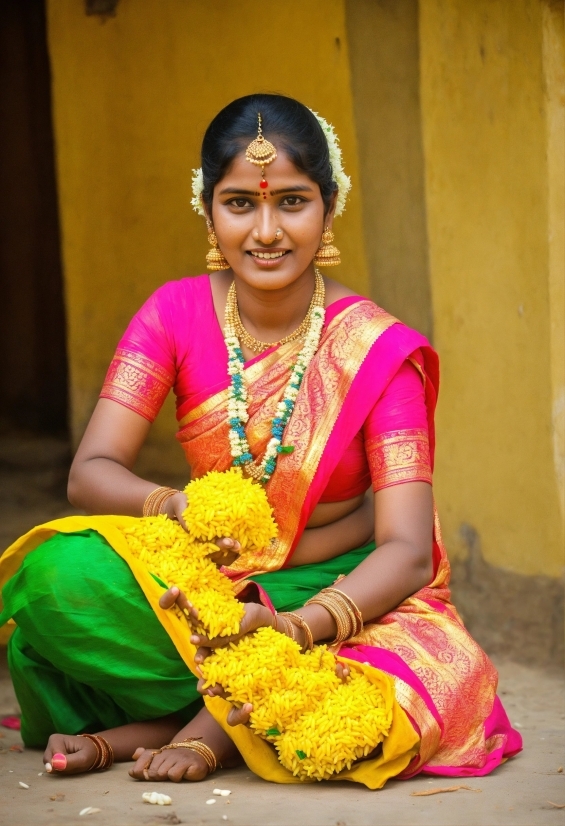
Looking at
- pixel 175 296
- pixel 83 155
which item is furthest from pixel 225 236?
pixel 83 155

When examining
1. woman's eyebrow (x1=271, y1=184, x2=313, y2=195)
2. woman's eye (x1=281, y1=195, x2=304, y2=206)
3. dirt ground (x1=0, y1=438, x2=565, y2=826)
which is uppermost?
woman's eyebrow (x1=271, y1=184, x2=313, y2=195)

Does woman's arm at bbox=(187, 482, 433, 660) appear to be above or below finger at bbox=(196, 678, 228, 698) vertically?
above

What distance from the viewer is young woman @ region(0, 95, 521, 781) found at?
3092 millimetres

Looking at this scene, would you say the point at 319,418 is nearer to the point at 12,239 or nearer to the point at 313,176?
the point at 313,176

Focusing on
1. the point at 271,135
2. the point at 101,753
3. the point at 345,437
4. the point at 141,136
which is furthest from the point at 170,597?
the point at 141,136

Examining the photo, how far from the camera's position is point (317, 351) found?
3.49 meters

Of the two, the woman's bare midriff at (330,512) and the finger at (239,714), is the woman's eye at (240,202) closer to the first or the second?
the woman's bare midriff at (330,512)

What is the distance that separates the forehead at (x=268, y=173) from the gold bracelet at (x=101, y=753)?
1.52 meters

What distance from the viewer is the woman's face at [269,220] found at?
331 cm

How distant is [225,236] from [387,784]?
1.52 meters

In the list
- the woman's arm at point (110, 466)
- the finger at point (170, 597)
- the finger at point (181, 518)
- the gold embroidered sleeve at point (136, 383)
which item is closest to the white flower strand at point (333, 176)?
the gold embroidered sleeve at point (136, 383)

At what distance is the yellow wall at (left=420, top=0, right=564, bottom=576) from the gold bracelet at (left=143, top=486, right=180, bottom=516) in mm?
1726

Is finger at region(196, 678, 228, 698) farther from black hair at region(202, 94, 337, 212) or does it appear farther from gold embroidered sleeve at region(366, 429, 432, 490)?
black hair at region(202, 94, 337, 212)

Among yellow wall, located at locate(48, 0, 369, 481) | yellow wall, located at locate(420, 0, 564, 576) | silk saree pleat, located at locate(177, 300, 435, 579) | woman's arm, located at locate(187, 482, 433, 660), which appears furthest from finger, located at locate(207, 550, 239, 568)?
yellow wall, located at locate(48, 0, 369, 481)
